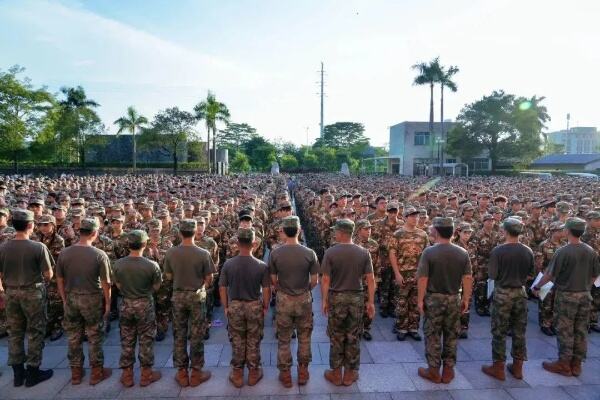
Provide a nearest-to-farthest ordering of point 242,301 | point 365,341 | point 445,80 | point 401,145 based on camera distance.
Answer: point 242,301 → point 365,341 → point 445,80 → point 401,145

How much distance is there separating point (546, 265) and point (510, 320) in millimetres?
2277

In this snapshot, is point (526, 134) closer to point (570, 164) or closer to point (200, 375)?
point (570, 164)

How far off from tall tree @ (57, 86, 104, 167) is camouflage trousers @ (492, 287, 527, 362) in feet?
175

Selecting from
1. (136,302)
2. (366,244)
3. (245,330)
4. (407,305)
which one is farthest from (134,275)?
(407,305)

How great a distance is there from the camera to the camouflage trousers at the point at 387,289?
727 centimetres

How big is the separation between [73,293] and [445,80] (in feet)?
157

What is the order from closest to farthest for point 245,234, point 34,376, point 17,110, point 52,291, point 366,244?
point 245,234 → point 34,376 → point 52,291 → point 366,244 → point 17,110

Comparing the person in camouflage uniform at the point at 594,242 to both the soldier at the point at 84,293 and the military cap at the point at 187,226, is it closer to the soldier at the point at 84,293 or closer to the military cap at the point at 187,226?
the military cap at the point at 187,226

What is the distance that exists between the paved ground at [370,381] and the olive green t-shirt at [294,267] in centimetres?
126

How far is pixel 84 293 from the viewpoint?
186 inches

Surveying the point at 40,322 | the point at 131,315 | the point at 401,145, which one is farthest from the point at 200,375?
the point at 401,145

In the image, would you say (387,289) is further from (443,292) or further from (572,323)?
(572,323)

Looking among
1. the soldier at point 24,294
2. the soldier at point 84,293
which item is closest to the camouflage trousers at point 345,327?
the soldier at point 84,293

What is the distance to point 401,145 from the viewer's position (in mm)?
61688
